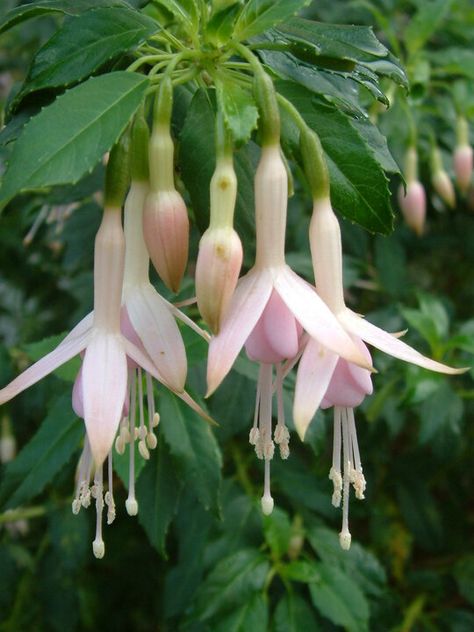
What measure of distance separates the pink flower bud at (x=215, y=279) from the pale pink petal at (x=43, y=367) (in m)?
0.11

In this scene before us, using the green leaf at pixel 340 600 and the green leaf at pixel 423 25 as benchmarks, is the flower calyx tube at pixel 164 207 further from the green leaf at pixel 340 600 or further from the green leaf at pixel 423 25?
the green leaf at pixel 423 25

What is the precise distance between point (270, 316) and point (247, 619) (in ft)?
2.16

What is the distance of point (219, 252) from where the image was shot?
0.52 m

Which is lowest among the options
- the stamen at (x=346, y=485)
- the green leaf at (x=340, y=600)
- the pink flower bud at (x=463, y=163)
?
the green leaf at (x=340, y=600)

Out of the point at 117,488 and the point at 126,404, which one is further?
the point at 117,488

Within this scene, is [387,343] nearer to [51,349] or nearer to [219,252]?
[219,252]

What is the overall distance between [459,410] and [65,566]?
29.2 inches

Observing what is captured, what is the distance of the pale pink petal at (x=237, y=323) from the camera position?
0.50m

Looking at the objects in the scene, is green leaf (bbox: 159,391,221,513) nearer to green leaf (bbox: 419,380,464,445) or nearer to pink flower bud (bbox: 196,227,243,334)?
pink flower bud (bbox: 196,227,243,334)

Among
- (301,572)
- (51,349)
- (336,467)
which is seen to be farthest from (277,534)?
(336,467)

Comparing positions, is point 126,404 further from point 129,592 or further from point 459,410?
point 129,592

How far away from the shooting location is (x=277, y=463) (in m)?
1.33

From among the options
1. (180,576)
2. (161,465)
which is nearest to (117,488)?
(180,576)

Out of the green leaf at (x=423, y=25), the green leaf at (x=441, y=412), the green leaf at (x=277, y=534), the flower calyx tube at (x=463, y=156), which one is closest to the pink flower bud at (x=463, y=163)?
the flower calyx tube at (x=463, y=156)
